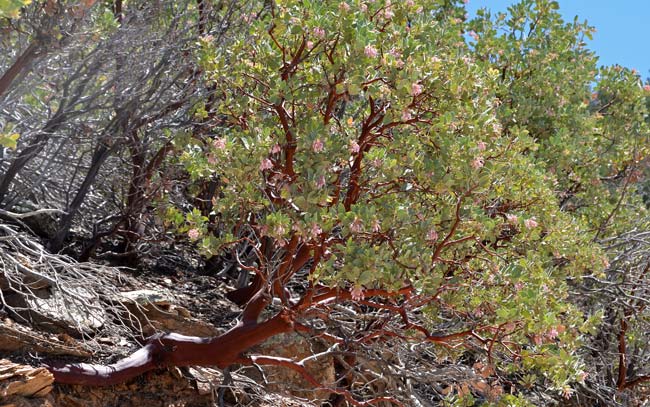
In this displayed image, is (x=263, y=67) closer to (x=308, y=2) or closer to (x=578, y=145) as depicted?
(x=308, y=2)

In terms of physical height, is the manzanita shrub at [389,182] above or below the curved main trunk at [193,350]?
above

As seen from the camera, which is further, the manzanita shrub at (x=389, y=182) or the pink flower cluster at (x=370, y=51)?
the manzanita shrub at (x=389, y=182)

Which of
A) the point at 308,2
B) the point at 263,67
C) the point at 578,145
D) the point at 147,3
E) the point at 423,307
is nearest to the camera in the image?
the point at 308,2

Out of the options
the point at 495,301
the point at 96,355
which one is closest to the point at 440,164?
the point at 495,301

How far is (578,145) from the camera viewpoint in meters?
9.00

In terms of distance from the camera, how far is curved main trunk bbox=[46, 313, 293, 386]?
20.6ft

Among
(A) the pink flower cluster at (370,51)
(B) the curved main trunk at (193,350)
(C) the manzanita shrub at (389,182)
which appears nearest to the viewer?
(A) the pink flower cluster at (370,51)

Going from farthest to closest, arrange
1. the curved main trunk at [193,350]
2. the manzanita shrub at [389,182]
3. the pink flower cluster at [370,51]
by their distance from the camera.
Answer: the curved main trunk at [193,350] < the manzanita shrub at [389,182] < the pink flower cluster at [370,51]

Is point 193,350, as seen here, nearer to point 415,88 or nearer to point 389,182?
point 389,182

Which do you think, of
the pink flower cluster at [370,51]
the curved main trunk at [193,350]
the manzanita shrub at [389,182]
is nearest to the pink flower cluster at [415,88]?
the manzanita shrub at [389,182]

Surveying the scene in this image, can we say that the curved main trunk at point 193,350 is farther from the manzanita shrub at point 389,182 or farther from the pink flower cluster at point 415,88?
the pink flower cluster at point 415,88

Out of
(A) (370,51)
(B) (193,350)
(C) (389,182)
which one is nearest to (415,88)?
(A) (370,51)

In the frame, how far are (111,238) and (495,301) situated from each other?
13.7 feet

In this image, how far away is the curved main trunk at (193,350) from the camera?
6277 mm
